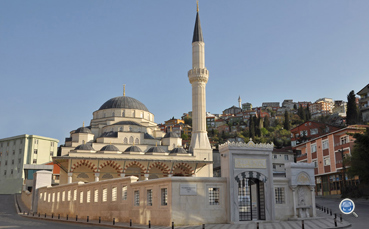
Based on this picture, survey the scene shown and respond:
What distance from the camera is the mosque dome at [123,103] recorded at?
4466 cm

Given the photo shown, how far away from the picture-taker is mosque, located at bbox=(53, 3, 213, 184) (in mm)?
32312

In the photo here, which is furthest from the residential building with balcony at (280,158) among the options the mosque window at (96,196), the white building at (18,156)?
the mosque window at (96,196)

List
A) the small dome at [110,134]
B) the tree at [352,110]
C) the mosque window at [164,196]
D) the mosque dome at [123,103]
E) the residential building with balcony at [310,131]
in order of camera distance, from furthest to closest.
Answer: the tree at [352,110]
the residential building with balcony at [310,131]
the mosque dome at [123,103]
the small dome at [110,134]
the mosque window at [164,196]

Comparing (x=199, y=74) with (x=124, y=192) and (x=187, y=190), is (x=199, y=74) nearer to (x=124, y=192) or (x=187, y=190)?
(x=124, y=192)

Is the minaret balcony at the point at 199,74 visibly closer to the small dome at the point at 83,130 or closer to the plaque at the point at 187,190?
the small dome at the point at 83,130

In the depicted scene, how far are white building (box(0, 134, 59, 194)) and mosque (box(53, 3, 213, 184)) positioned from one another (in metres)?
16.5

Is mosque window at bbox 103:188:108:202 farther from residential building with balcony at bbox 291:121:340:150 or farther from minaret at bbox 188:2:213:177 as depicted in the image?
residential building with balcony at bbox 291:121:340:150

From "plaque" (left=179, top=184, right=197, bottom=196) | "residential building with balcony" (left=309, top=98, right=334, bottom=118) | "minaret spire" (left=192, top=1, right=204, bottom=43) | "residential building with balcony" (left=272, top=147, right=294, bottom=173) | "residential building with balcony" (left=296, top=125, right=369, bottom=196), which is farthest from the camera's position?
"residential building with balcony" (left=309, top=98, right=334, bottom=118)

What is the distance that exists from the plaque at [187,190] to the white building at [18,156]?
4469cm

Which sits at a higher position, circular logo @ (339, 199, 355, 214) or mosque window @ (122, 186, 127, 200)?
mosque window @ (122, 186, 127, 200)

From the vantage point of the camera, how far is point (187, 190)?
48.4 ft

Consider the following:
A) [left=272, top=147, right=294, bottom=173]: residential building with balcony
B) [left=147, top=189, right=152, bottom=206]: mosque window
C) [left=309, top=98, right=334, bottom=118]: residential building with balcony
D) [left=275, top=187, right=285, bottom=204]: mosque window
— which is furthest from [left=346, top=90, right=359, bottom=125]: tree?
[left=309, top=98, right=334, bottom=118]: residential building with balcony

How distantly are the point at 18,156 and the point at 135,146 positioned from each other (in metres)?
28.6

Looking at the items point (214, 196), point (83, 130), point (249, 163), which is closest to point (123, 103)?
point (83, 130)
